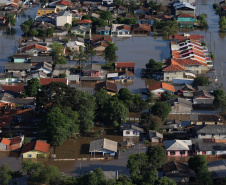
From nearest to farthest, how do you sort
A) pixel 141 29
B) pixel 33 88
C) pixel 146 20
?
pixel 33 88 < pixel 141 29 < pixel 146 20

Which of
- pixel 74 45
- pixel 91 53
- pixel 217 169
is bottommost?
pixel 217 169

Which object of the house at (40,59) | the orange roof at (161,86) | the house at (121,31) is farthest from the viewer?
the house at (121,31)

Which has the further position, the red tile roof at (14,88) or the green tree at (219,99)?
the red tile roof at (14,88)

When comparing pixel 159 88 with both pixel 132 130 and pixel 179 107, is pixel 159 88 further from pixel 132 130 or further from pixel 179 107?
pixel 132 130

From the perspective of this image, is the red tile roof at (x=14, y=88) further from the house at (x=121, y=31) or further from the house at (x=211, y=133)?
the house at (x=121, y=31)

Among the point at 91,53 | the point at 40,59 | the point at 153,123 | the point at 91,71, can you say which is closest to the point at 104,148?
the point at 153,123

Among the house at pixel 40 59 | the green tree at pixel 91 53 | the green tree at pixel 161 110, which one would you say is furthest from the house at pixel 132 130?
the green tree at pixel 91 53

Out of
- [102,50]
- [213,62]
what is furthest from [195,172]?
[102,50]
